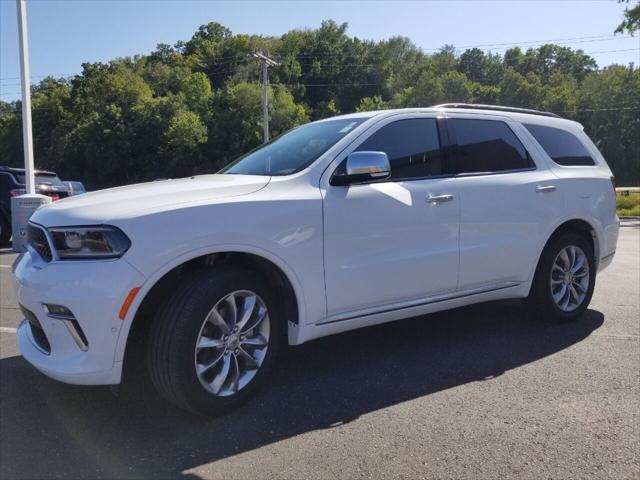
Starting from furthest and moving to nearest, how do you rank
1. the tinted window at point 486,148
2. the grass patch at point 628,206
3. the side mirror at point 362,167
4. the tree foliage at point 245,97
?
the tree foliage at point 245,97 < the grass patch at point 628,206 < the tinted window at point 486,148 < the side mirror at point 362,167

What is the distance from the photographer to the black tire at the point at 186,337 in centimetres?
306

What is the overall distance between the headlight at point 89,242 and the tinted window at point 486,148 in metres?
2.66

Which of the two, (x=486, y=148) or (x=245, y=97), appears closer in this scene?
(x=486, y=148)

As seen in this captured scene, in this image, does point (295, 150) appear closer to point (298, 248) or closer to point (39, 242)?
point (298, 248)

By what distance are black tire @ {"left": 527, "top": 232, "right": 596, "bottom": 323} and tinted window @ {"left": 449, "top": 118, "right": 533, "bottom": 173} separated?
766mm

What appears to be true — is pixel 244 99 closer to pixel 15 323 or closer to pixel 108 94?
pixel 108 94

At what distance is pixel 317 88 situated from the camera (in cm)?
8594

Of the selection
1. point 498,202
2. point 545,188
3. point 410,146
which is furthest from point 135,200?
point 545,188

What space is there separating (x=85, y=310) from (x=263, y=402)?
1252 millimetres

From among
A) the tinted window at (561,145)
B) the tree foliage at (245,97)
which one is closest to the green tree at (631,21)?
the tinted window at (561,145)

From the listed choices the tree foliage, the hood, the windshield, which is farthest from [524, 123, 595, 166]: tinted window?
the tree foliage

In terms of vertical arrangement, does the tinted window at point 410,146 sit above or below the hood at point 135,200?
above

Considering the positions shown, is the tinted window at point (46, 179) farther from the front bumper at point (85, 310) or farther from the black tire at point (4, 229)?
the front bumper at point (85, 310)

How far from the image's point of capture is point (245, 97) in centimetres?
6200
